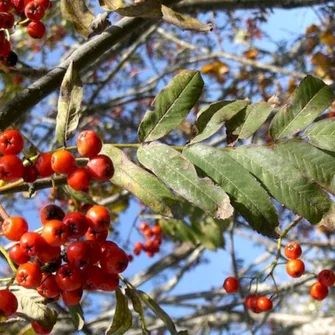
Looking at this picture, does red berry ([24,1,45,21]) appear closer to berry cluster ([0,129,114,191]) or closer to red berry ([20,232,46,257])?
berry cluster ([0,129,114,191])

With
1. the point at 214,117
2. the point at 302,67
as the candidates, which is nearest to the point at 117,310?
the point at 214,117

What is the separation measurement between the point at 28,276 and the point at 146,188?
0.32 m

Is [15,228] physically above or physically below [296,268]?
above

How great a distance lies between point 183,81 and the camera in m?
1.44

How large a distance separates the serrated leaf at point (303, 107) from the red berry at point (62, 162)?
509 mm

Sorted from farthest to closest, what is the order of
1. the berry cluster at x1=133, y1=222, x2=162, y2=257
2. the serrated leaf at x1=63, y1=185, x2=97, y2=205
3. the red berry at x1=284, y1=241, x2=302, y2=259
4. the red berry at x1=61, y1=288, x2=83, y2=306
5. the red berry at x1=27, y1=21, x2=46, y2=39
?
the berry cluster at x1=133, y1=222, x2=162, y2=257, the red berry at x1=284, y1=241, x2=302, y2=259, the serrated leaf at x1=63, y1=185, x2=97, y2=205, the red berry at x1=27, y1=21, x2=46, y2=39, the red berry at x1=61, y1=288, x2=83, y2=306

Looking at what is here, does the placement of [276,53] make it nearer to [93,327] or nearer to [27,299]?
[93,327]

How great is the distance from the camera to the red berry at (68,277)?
1.27 meters

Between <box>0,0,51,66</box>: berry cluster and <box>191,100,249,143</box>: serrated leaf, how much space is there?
1.89ft

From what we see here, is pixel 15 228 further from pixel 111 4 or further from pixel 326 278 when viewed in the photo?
pixel 326 278

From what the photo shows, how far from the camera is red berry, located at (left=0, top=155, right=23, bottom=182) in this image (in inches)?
50.1

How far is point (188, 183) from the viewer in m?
1.26

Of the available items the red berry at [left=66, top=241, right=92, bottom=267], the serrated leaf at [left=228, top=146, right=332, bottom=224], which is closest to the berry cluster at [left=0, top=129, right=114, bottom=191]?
the red berry at [left=66, top=241, right=92, bottom=267]

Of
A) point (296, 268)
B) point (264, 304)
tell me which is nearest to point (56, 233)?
point (296, 268)
